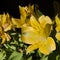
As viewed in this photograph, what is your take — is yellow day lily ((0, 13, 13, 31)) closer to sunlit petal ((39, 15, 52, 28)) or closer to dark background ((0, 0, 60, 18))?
sunlit petal ((39, 15, 52, 28))

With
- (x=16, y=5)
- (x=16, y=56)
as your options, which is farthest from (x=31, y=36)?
(x=16, y=5)

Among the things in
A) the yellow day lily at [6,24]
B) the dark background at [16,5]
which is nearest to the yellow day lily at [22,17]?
the yellow day lily at [6,24]

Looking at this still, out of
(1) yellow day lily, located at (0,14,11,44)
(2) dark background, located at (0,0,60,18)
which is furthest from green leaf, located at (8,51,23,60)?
(2) dark background, located at (0,0,60,18)

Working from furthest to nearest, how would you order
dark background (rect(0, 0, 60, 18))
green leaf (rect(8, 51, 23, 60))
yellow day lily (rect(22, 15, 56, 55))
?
dark background (rect(0, 0, 60, 18)) < green leaf (rect(8, 51, 23, 60)) < yellow day lily (rect(22, 15, 56, 55))

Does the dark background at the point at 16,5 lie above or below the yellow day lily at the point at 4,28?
below

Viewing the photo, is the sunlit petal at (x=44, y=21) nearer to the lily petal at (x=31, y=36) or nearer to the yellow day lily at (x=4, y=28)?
the lily petal at (x=31, y=36)

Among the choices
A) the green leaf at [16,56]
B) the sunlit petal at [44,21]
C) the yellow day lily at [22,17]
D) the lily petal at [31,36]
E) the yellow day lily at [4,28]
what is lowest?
the green leaf at [16,56]

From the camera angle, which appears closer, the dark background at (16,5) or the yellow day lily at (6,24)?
the yellow day lily at (6,24)

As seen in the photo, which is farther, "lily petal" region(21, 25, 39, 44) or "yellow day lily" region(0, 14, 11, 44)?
"yellow day lily" region(0, 14, 11, 44)

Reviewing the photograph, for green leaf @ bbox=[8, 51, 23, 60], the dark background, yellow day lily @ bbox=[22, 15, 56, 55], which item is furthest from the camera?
the dark background
